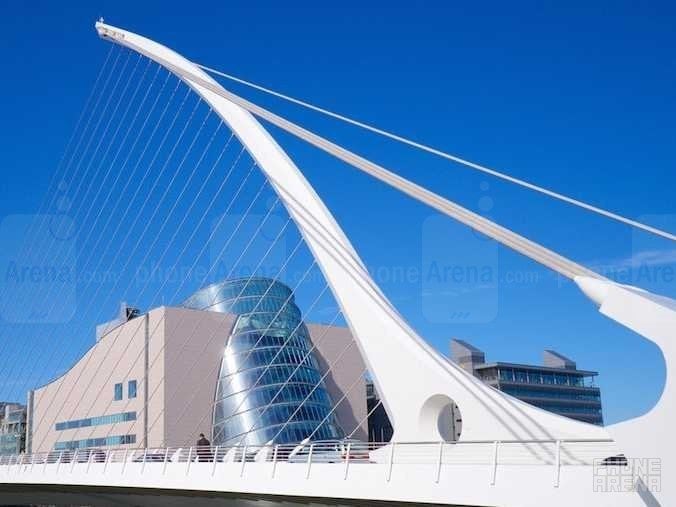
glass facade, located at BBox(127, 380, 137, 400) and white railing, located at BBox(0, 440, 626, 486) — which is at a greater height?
glass facade, located at BBox(127, 380, 137, 400)

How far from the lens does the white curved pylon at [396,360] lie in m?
15.8

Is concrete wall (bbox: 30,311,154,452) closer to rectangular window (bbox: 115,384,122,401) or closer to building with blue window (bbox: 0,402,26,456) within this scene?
rectangular window (bbox: 115,384,122,401)

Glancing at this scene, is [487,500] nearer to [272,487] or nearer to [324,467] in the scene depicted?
[324,467]

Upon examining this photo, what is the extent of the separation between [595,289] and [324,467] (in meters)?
7.47

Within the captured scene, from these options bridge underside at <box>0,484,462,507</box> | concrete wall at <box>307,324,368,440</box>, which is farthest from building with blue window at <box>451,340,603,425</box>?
bridge underside at <box>0,484,462,507</box>

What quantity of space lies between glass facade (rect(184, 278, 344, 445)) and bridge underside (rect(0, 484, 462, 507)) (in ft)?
57.0

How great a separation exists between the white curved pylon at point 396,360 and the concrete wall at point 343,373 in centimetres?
4192

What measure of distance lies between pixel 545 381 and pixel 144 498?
302 feet

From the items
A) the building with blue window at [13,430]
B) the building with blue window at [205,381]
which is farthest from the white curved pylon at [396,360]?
the building with blue window at [13,430]

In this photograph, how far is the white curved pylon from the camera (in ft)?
51.9

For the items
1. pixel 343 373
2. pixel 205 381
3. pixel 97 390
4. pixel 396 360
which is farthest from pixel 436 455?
pixel 343 373

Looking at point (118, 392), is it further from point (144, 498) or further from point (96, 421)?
point (144, 498)

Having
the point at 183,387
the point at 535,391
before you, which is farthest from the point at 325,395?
the point at 535,391

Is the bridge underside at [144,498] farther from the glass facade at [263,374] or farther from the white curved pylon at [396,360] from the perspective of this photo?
the glass facade at [263,374]
